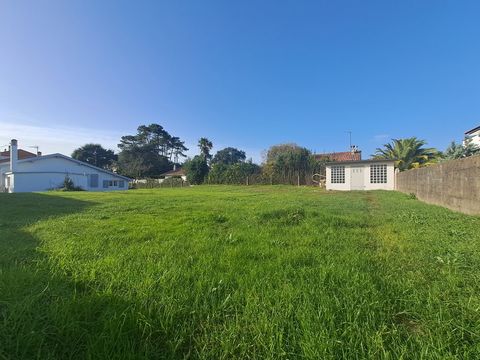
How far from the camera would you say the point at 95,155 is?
5638 centimetres

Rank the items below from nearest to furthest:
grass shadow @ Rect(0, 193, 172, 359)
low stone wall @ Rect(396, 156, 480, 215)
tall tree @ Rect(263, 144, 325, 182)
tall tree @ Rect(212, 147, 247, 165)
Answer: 1. grass shadow @ Rect(0, 193, 172, 359)
2. low stone wall @ Rect(396, 156, 480, 215)
3. tall tree @ Rect(263, 144, 325, 182)
4. tall tree @ Rect(212, 147, 247, 165)

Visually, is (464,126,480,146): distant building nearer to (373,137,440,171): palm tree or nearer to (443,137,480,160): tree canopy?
(373,137,440,171): palm tree

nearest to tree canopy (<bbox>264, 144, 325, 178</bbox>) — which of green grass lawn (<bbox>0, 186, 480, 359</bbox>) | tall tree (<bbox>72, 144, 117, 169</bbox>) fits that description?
green grass lawn (<bbox>0, 186, 480, 359</bbox>)

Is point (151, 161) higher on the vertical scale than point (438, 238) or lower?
higher

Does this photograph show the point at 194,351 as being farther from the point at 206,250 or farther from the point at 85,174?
the point at 85,174

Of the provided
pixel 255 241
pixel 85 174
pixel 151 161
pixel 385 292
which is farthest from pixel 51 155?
pixel 385 292

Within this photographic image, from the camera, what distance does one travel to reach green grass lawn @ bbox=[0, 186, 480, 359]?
5.60ft

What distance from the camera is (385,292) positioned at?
2357 mm

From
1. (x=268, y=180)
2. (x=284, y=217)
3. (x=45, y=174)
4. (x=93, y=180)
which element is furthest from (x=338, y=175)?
(x=45, y=174)

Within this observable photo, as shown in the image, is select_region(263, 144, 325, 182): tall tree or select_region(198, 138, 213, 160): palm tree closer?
select_region(263, 144, 325, 182): tall tree

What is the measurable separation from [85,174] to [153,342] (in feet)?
122

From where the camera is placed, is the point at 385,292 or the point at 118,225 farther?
the point at 118,225

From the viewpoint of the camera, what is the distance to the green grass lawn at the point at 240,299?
1.71 m

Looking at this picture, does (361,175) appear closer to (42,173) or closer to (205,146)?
(42,173)
